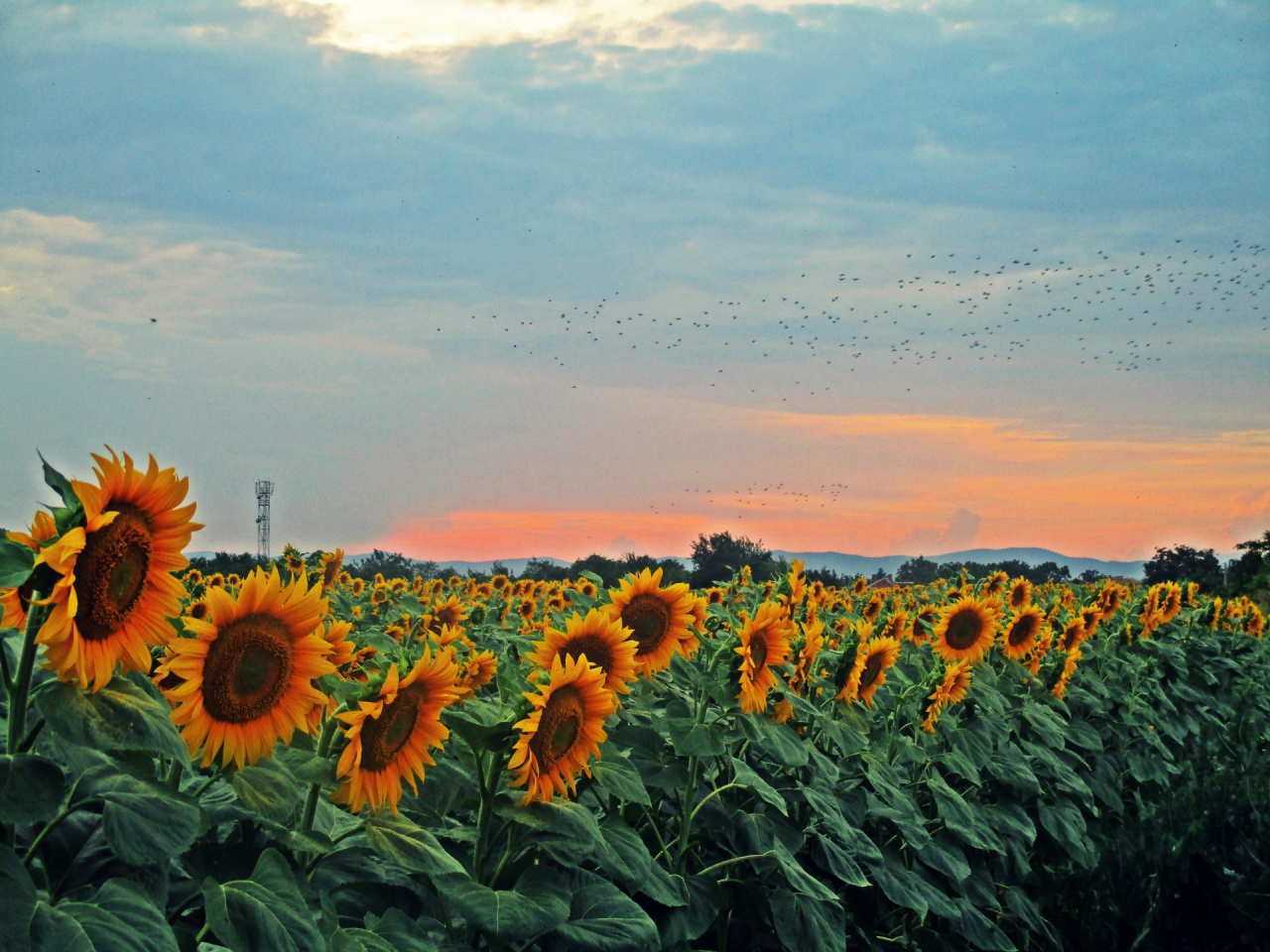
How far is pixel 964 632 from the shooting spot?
7.95 meters

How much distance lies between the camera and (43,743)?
224cm

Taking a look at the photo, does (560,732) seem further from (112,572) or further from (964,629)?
(964,629)

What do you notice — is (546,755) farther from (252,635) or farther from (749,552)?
(749,552)

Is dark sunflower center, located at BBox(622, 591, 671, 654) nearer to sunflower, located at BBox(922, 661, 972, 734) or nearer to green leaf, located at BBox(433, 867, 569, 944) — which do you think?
green leaf, located at BBox(433, 867, 569, 944)

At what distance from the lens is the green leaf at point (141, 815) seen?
201 centimetres

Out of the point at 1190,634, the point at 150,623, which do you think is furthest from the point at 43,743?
the point at 1190,634

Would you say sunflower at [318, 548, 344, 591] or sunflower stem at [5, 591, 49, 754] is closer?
sunflower stem at [5, 591, 49, 754]

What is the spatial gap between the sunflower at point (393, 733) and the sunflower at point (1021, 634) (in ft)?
21.7

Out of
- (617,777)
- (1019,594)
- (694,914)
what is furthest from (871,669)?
(1019,594)

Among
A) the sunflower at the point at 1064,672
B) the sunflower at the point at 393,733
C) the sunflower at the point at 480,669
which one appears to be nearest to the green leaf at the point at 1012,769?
the sunflower at the point at 1064,672

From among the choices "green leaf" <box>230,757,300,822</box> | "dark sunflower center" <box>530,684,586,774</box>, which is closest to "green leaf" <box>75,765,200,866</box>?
"green leaf" <box>230,757,300,822</box>

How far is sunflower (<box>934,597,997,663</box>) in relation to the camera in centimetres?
788

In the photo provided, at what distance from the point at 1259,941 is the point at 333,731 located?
473 centimetres

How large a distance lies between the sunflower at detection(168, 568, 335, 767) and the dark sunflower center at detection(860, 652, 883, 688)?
3.81 meters
